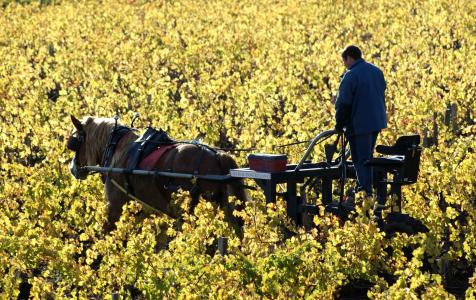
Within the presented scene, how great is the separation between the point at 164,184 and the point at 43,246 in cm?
152

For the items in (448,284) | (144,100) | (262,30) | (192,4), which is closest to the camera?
(448,284)

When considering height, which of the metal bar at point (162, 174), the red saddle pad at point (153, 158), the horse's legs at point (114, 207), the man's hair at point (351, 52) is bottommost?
the horse's legs at point (114, 207)

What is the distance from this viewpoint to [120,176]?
9766 millimetres

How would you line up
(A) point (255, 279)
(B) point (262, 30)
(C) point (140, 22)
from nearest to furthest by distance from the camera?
(A) point (255, 279) → (B) point (262, 30) → (C) point (140, 22)

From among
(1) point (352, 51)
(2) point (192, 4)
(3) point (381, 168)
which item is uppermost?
(2) point (192, 4)

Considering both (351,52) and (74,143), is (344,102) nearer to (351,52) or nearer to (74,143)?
(351,52)

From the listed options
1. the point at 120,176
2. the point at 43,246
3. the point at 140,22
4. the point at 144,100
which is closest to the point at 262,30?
the point at 140,22

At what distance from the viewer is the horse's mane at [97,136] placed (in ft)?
33.4

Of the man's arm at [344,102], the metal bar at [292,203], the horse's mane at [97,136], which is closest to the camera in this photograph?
the man's arm at [344,102]

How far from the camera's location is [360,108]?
841 centimetres

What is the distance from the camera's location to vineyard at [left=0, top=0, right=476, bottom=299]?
7.39 metres

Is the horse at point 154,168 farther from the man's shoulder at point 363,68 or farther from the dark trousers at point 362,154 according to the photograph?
the man's shoulder at point 363,68

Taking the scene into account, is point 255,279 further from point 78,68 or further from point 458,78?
point 78,68

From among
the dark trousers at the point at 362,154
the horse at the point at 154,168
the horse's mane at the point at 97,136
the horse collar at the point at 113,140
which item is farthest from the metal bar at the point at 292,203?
the horse collar at the point at 113,140
